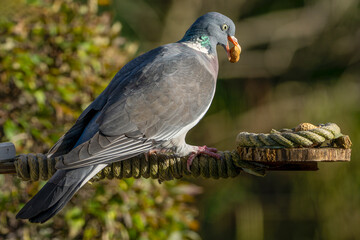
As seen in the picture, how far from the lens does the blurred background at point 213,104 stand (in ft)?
9.06

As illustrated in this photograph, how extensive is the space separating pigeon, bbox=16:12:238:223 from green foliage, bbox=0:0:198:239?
0.47 m

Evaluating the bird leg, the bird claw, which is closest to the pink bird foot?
the bird leg

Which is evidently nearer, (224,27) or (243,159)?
(243,159)

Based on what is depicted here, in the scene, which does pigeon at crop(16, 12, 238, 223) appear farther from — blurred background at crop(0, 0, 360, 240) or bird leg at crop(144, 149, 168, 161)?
blurred background at crop(0, 0, 360, 240)

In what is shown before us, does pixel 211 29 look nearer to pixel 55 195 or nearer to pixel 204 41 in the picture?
pixel 204 41

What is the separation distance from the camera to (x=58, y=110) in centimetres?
278

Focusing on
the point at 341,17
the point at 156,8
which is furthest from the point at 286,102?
the point at 156,8

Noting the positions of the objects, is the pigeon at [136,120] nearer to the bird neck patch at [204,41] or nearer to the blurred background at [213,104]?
the bird neck patch at [204,41]

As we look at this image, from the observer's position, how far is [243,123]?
4918mm

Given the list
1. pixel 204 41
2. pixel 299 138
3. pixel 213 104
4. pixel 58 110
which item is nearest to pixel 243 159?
pixel 299 138

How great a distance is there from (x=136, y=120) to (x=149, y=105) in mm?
95

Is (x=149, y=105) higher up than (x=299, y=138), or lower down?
higher up

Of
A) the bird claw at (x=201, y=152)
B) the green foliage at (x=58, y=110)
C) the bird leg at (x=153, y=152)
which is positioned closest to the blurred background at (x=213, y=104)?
the green foliage at (x=58, y=110)

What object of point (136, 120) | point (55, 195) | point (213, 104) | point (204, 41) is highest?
point (213, 104)
